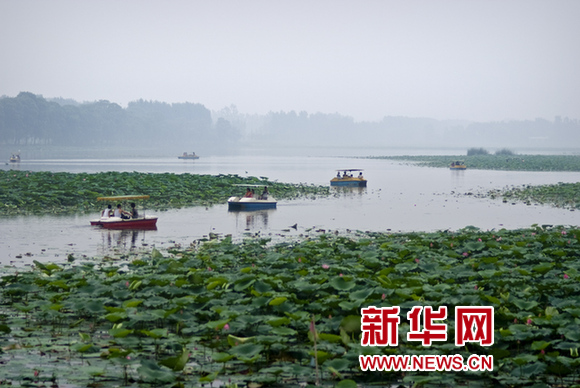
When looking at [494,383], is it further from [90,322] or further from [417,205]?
[417,205]

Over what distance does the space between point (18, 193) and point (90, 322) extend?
1048 inches

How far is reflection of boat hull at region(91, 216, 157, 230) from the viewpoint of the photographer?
26.9 metres

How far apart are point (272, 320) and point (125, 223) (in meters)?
18.5

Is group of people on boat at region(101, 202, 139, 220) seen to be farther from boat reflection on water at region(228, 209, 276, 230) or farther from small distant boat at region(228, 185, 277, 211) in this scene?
small distant boat at region(228, 185, 277, 211)

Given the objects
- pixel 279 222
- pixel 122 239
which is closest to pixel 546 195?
pixel 279 222

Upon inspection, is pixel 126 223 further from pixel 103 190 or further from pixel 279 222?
pixel 103 190

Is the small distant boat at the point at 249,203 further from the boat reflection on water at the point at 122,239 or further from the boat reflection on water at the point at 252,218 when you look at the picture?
the boat reflection on water at the point at 122,239

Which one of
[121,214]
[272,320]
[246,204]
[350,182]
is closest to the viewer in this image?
[272,320]

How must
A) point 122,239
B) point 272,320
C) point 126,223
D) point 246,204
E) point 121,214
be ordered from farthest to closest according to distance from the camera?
point 246,204 → point 121,214 → point 126,223 → point 122,239 → point 272,320

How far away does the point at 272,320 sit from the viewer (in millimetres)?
9648

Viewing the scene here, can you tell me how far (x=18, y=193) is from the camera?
116 feet

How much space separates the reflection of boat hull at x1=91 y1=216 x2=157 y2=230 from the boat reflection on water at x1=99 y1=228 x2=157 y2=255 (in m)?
0.23

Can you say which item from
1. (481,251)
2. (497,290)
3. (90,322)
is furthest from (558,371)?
(481,251)

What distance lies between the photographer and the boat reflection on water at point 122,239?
21484 millimetres
